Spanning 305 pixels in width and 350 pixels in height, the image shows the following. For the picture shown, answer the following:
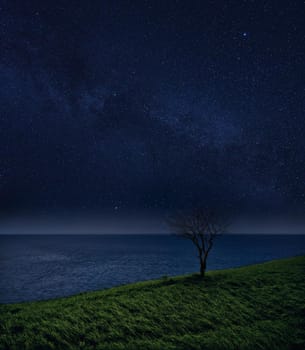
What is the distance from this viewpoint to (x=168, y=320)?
1800 cm

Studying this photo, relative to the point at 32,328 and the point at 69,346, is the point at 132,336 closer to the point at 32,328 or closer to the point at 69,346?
the point at 69,346

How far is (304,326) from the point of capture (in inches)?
684

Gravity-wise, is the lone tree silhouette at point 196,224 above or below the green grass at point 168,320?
above

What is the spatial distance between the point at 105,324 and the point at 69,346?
2.89 meters

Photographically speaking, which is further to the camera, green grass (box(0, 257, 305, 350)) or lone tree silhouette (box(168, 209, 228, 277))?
lone tree silhouette (box(168, 209, 228, 277))

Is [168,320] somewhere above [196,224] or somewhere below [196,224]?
below

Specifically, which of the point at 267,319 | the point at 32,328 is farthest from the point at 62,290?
the point at 267,319

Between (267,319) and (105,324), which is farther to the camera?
(267,319)

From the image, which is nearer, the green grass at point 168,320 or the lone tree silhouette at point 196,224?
the green grass at point 168,320

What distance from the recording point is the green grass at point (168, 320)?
15.0 metres

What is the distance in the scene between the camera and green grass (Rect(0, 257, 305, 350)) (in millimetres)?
15039

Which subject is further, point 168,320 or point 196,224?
point 196,224

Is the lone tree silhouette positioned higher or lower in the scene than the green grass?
higher

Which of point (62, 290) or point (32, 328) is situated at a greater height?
point (32, 328)
